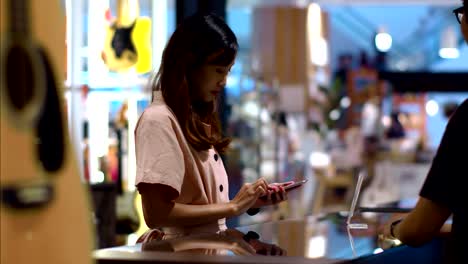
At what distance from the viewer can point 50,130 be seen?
4.46ft

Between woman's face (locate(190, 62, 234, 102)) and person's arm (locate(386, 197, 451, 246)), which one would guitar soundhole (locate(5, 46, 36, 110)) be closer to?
person's arm (locate(386, 197, 451, 246))

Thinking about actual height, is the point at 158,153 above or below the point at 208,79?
below

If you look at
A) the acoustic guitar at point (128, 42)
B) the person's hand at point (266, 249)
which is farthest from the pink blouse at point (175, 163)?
the acoustic guitar at point (128, 42)

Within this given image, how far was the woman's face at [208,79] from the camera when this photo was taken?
2980 millimetres

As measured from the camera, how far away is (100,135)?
8.31 metres

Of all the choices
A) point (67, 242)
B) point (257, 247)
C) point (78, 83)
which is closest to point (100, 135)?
point (78, 83)

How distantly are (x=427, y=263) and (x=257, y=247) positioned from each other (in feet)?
4.07

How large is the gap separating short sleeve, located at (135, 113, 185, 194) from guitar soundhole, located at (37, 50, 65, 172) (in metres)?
1.41

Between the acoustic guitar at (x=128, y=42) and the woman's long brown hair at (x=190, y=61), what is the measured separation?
542 centimetres

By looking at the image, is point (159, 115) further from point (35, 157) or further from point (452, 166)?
point (35, 157)

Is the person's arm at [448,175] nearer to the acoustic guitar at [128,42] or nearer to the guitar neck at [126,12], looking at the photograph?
the acoustic guitar at [128,42]

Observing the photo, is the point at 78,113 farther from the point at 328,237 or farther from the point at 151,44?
the point at 328,237

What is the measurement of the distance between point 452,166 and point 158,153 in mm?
880

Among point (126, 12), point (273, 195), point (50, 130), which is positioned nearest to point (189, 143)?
point (273, 195)
